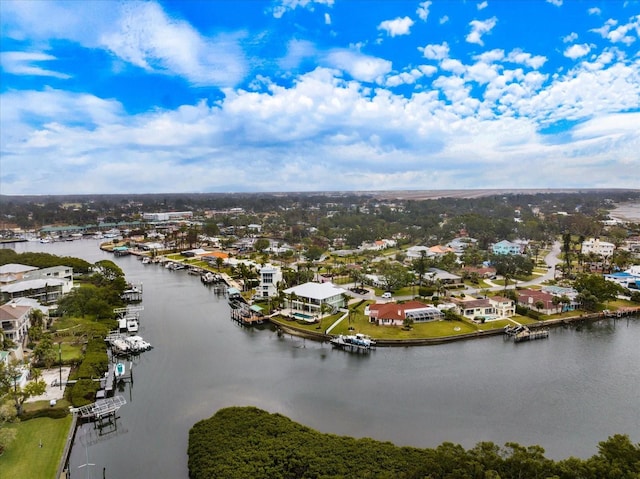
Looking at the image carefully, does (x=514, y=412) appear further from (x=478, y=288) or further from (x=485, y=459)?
(x=478, y=288)

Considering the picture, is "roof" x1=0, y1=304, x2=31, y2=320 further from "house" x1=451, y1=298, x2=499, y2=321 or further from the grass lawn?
"house" x1=451, y1=298, x2=499, y2=321

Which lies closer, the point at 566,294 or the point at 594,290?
the point at 594,290

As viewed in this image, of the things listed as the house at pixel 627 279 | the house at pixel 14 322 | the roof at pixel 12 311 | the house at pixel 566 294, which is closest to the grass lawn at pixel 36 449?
the house at pixel 14 322

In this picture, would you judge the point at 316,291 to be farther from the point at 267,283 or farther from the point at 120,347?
the point at 120,347

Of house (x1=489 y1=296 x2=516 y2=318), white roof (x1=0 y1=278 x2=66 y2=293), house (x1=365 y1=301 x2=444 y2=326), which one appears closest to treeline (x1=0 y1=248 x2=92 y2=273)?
white roof (x1=0 y1=278 x2=66 y2=293)

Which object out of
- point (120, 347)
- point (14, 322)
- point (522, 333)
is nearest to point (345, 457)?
point (120, 347)

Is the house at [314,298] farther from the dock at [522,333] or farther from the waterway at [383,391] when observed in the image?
the dock at [522,333]
